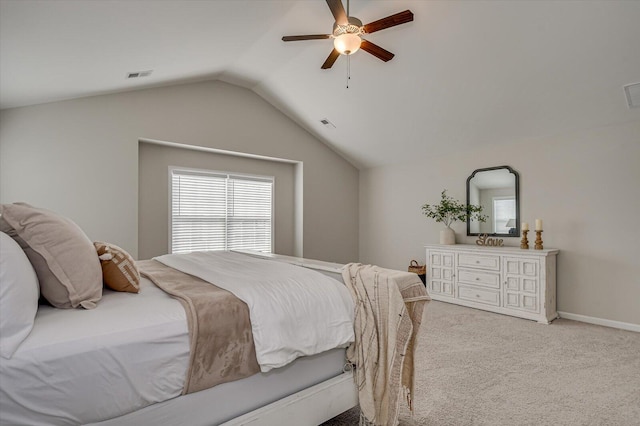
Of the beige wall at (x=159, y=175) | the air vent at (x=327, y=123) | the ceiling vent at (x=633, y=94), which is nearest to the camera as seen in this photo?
the ceiling vent at (x=633, y=94)

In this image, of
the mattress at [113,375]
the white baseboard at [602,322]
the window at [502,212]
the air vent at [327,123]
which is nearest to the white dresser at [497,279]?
the white baseboard at [602,322]

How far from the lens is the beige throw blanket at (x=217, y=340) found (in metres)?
1.35

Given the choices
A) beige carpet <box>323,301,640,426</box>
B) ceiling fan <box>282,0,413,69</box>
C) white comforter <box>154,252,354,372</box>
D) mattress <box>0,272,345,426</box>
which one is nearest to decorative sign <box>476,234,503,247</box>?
beige carpet <box>323,301,640,426</box>

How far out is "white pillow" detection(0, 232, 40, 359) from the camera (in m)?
1.06

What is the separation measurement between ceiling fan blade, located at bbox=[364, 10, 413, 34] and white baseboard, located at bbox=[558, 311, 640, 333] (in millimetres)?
3870

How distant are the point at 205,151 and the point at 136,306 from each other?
3986 mm

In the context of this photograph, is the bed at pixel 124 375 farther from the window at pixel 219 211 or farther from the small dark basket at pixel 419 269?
the small dark basket at pixel 419 269

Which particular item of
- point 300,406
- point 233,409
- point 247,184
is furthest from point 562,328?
point 247,184

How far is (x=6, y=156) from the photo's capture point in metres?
3.60

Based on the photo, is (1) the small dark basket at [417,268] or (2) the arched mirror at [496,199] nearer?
(2) the arched mirror at [496,199]

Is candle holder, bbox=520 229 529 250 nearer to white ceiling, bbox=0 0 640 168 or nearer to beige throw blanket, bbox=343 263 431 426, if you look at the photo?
white ceiling, bbox=0 0 640 168

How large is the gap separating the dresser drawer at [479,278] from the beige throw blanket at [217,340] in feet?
12.4

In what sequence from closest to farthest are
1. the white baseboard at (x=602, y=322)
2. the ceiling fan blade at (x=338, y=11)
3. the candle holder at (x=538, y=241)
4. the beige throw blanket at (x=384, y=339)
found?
the beige throw blanket at (x=384, y=339) → the ceiling fan blade at (x=338, y=11) → the white baseboard at (x=602, y=322) → the candle holder at (x=538, y=241)

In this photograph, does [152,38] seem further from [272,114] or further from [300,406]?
[300,406]
